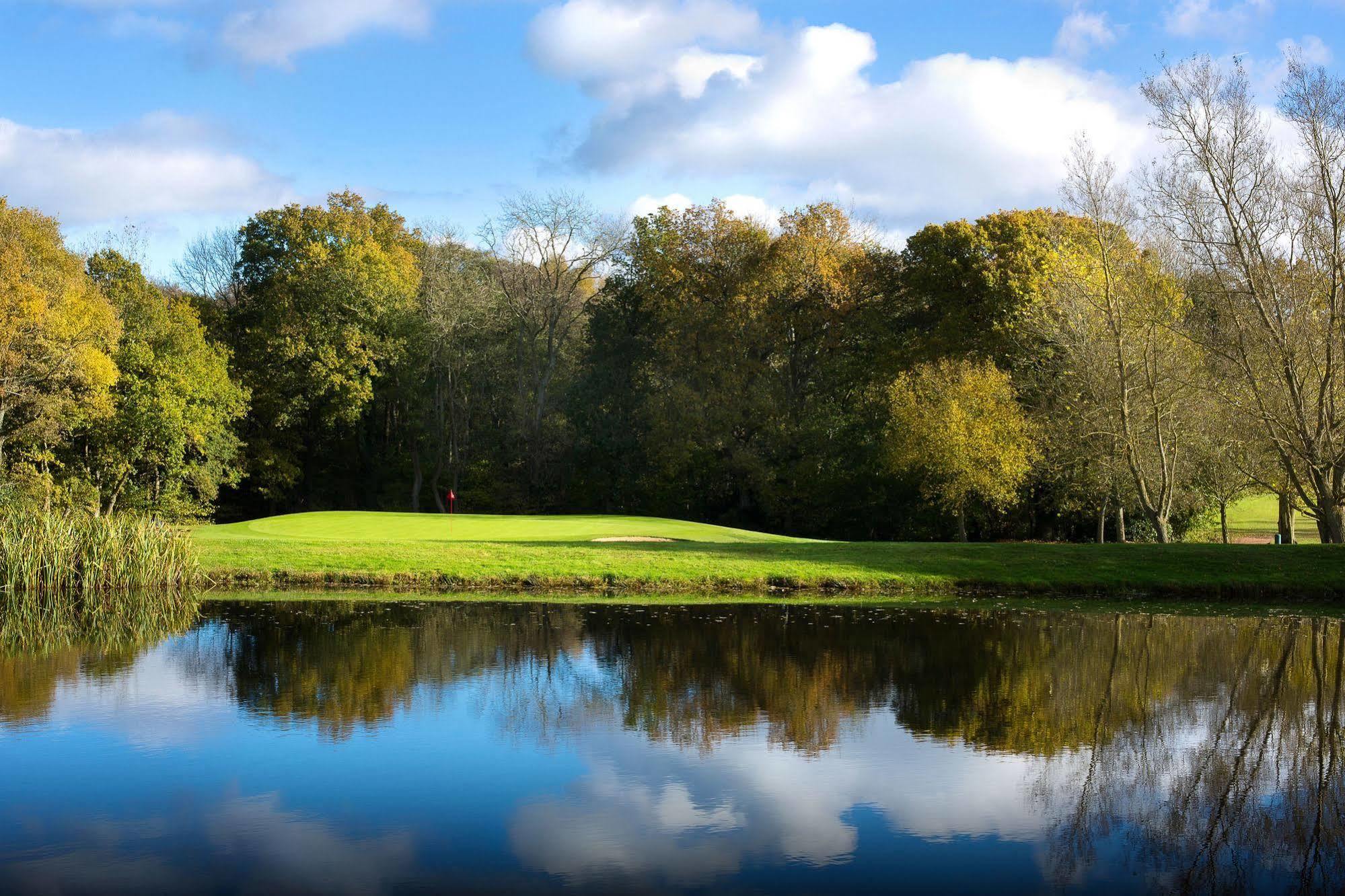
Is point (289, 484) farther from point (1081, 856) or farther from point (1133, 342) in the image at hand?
point (1081, 856)

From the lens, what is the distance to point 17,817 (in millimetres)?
7215

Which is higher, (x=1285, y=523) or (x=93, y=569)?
(x=1285, y=523)

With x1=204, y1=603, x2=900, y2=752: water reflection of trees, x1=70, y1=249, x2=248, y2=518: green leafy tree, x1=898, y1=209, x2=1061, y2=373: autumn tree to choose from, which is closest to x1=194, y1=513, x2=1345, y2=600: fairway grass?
x1=204, y1=603, x2=900, y2=752: water reflection of trees

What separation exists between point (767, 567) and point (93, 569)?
11.9 meters

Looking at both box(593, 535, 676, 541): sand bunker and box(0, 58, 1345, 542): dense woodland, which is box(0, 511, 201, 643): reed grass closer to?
box(0, 58, 1345, 542): dense woodland

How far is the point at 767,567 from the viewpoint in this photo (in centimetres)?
2181

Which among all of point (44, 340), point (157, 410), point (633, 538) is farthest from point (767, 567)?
point (157, 410)

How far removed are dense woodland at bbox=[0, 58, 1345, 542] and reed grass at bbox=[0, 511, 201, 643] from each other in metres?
3.67

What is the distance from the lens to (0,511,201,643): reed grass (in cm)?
1722

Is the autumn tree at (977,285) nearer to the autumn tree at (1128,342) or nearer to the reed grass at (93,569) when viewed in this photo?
the autumn tree at (1128,342)

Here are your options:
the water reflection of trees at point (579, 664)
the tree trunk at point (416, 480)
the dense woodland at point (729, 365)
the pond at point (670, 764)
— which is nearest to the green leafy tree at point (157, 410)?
the dense woodland at point (729, 365)

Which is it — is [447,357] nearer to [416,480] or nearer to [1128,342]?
[416,480]

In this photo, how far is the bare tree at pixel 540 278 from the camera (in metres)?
46.2

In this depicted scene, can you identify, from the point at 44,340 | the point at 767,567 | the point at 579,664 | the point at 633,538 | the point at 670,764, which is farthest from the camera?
the point at 44,340
